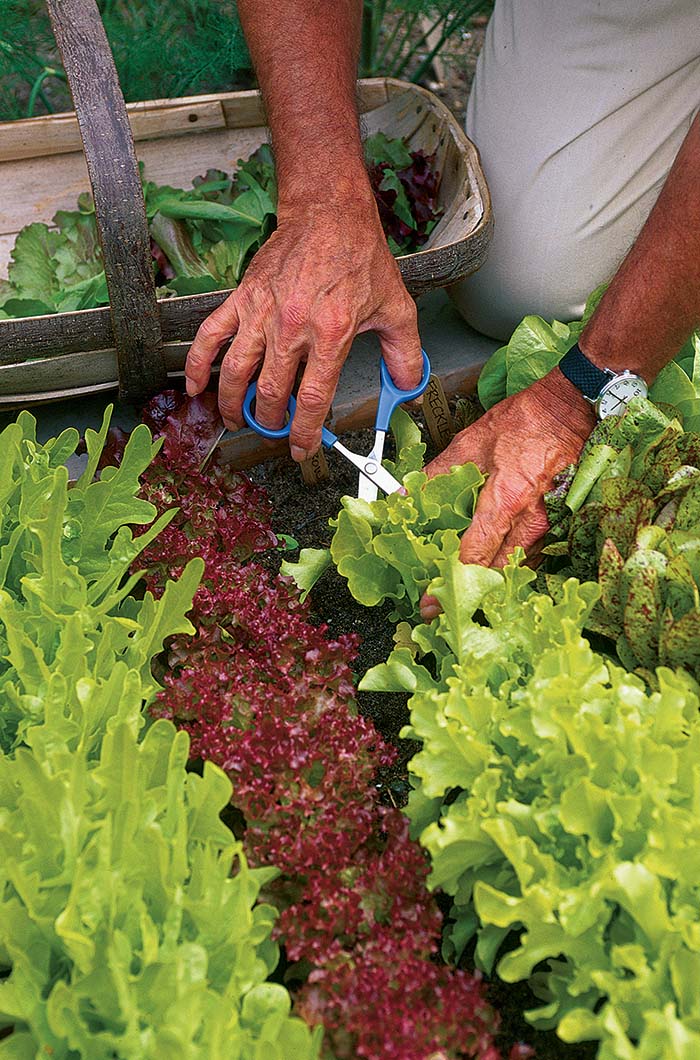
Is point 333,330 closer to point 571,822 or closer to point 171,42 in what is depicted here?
point 571,822

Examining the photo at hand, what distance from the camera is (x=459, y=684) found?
1.21m

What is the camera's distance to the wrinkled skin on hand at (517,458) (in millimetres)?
1505

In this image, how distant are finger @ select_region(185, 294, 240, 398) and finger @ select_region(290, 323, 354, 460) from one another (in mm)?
144

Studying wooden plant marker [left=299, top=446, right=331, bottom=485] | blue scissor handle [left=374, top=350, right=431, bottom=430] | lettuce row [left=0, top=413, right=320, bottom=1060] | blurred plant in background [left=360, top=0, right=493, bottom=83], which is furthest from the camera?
blurred plant in background [left=360, top=0, right=493, bottom=83]

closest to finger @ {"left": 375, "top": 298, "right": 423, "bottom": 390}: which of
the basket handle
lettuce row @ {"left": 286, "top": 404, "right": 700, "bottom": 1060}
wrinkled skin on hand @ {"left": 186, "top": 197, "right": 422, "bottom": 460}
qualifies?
wrinkled skin on hand @ {"left": 186, "top": 197, "right": 422, "bottom": 460}

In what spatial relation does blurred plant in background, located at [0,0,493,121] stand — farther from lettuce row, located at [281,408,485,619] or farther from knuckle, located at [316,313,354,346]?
lettuce row, located at [281,408,485,619]

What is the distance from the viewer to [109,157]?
5.06 ft

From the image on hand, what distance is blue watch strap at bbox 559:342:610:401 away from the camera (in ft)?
5.25

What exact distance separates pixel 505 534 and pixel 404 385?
32cm

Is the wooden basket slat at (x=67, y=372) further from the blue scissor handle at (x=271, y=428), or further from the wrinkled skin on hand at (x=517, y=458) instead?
the wrinkled skin on hand at (x=517, y=458)

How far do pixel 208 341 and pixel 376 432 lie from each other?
0.30 m

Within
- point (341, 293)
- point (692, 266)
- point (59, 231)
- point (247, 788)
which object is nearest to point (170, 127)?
point (59, 231)

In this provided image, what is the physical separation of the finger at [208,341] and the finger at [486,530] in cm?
47

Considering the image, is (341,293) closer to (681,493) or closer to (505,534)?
(505,534)
